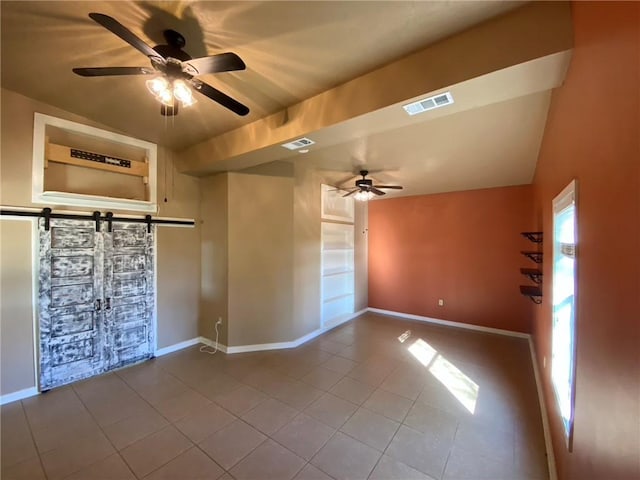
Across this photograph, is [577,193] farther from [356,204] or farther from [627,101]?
[356,204]

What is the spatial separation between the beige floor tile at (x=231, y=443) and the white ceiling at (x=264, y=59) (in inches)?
112

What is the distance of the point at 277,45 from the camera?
6.09 ft

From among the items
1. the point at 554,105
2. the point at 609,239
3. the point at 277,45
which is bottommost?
the point at 609,239

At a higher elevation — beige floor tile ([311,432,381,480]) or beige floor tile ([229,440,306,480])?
beige floor tile ([229,440,306,480])

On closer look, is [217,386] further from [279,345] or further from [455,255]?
[455,255]

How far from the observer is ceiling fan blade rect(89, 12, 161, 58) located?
1304 mm

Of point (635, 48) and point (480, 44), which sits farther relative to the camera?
point (480, 44)

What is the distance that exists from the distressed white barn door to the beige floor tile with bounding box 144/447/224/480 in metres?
2.04

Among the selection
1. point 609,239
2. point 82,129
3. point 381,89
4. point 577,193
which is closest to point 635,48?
→ point 609,239

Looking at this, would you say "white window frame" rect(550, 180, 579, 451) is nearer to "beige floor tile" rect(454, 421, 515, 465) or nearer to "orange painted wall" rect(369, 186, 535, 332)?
"beige floor tile" rect(454, 421, 515, 465)

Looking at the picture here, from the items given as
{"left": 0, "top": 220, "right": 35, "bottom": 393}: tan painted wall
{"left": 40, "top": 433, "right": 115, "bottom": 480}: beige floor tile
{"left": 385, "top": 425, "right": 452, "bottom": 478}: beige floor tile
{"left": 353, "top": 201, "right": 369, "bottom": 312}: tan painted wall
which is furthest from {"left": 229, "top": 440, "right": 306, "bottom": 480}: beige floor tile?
{"left": 353, "top": 201, "right": 369, "bottom": 312}: tan painted wall

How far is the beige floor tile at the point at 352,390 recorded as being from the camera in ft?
9.25

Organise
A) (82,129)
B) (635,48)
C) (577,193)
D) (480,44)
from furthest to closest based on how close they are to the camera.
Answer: (82,129) → (480,44) → (577,193) → (635,48)

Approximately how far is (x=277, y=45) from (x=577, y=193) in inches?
80.3
